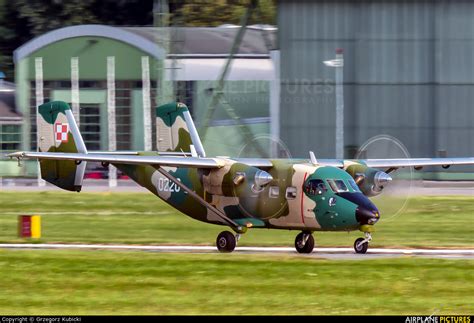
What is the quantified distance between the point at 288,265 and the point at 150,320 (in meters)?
7.86

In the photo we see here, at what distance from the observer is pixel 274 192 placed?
2983cm

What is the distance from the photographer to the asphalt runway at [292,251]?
2922 centimetres

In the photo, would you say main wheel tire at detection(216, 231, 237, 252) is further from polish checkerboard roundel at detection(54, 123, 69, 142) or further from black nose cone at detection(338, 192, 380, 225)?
polish checkerboard roundel at detection(54, 123, 69, 142)

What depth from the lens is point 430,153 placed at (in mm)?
60438

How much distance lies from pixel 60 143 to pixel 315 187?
29.4 feet

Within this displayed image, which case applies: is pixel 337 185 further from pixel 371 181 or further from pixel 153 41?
pixel 153 41

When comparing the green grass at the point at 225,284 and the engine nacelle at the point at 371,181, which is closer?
the green grass at the point at 225,284

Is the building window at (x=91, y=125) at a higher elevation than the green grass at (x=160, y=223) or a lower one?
higher

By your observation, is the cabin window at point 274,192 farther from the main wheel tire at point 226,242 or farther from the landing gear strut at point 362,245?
the landing gear strut at point 362,245

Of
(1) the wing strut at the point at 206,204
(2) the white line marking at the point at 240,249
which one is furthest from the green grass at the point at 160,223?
(1) the wing strut at the point at 206,204

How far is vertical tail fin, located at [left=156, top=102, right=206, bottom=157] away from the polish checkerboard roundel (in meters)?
2.94

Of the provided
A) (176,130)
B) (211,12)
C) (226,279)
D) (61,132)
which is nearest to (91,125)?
(61,132)

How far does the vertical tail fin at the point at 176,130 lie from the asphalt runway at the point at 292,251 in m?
3.40

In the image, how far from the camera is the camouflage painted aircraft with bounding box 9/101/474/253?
28.8 metres
